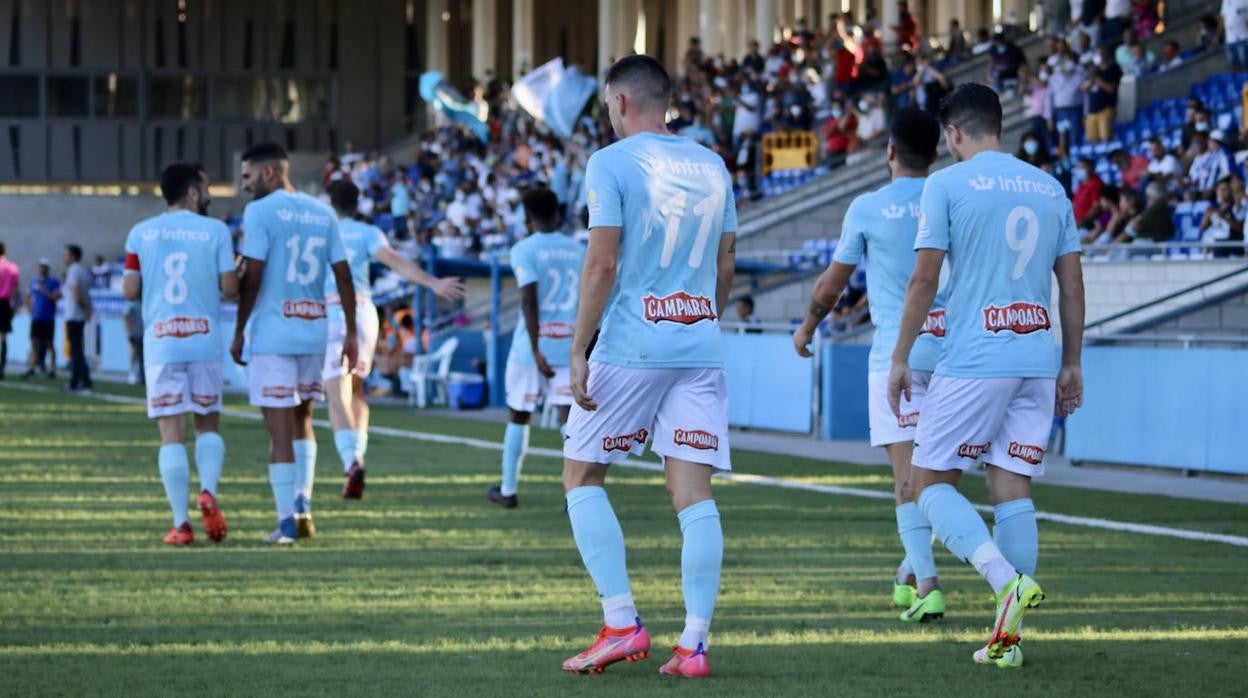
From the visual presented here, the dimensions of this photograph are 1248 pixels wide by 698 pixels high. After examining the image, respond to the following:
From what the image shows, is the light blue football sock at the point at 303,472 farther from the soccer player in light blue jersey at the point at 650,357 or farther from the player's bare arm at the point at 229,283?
the soccer player in light blue jersey at the point at 650,357

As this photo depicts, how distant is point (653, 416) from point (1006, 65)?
77.6 feet

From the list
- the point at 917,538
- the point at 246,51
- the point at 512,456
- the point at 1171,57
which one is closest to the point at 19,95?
the point at 246,51

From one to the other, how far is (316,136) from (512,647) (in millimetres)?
54234

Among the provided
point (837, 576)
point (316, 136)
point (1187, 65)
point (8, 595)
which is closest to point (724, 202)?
point (837, 576)

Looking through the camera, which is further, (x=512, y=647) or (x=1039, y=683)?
(x=512, y=647)

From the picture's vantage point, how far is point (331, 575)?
9.87 m

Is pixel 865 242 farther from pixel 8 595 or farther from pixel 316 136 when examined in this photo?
pixel 316 136

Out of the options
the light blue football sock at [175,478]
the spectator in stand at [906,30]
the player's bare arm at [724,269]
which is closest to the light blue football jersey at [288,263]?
the light blue football sock at [175,478]

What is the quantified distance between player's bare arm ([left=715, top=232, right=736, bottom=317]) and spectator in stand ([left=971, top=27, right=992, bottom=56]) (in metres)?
25.5

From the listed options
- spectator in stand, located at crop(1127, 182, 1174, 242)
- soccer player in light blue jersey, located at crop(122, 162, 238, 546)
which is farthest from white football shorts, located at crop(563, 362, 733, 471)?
spectator in stand, located at crop(1127, 182, 1174, 242)

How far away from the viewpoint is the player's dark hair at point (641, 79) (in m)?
6.95

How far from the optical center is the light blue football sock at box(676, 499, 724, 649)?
22.6 ft

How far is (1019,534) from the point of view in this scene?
7.38 meters

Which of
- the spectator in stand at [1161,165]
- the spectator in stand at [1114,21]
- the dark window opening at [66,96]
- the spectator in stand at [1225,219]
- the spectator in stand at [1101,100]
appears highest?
the dark window opening at [66,96]
